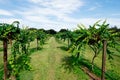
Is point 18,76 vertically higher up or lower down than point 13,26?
lower down

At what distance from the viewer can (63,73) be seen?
31.5m

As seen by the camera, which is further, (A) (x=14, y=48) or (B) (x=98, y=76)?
(B) (x=98, y=76)

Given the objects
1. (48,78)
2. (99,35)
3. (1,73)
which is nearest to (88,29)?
(99,35)

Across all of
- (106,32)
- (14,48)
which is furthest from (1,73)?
(106,32)

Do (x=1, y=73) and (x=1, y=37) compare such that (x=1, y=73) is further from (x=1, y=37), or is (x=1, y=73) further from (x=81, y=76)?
(x=81, y=76)

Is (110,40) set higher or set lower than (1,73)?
higher

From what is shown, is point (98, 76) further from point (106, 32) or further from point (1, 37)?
point (1, 37)

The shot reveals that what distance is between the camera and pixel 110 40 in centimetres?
2925

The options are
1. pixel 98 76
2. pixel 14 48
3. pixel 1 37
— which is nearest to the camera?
pixel 1 37

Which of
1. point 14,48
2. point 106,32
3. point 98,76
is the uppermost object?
point 106,32

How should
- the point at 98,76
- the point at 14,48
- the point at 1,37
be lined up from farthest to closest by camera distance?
the point at 98,76, the point at 14,48, the point at 1,37

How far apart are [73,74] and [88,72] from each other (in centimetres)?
235

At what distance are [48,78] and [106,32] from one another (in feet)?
30.4

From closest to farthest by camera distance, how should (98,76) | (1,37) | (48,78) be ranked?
(1,37), (48,78), (98,76)
